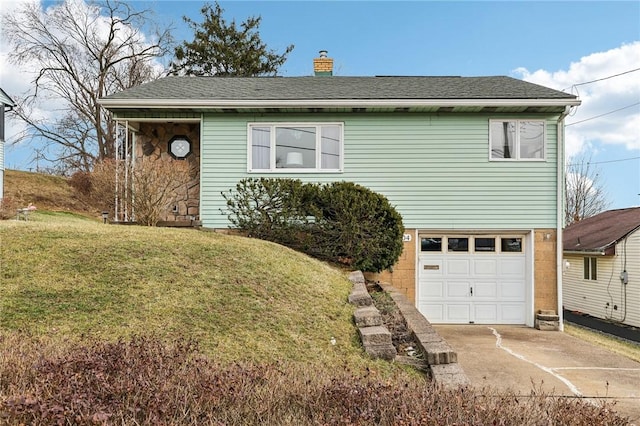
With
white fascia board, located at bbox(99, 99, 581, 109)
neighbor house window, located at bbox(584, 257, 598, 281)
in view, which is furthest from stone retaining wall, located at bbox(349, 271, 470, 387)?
neighbor house window, located at bbox(584, 257, 598, 281)

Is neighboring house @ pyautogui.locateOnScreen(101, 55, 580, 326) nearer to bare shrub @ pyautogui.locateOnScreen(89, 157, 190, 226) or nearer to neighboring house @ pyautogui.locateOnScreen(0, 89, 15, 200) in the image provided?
bare shrub @ pyautogui.locateOnScreen(89, 157, 190, 226)

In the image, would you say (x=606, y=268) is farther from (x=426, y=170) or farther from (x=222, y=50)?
(x=222, y=50)

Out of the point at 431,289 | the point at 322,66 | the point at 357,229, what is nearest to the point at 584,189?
the point at 322,66

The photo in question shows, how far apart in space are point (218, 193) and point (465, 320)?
6419mm

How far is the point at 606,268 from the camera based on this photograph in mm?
16469

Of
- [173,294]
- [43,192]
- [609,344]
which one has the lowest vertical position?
[609,344]

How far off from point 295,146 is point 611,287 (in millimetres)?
13390

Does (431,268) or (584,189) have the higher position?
(584,189)

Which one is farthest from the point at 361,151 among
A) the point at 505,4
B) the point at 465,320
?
the point at 505,4

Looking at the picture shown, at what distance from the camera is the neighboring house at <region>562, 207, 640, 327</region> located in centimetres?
1534

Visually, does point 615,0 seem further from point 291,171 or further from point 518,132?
point 291,171

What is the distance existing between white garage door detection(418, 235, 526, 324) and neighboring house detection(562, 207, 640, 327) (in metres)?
7.87

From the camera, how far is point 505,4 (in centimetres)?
1134

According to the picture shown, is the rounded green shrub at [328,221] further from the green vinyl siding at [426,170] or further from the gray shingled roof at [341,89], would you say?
the gray shingled roof at [341,89]
